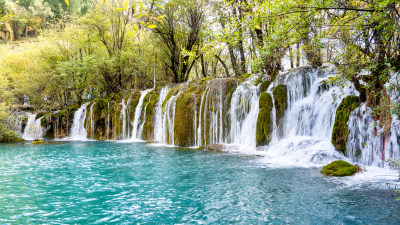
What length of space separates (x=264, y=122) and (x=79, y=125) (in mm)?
19349

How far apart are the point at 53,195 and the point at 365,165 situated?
8.93 m

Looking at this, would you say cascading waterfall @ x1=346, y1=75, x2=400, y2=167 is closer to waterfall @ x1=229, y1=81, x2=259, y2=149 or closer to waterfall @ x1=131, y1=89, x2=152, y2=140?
waterfall @ x1=229, y1=81, x2=259, y2=149

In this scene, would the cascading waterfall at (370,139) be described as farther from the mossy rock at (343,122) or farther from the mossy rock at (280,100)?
the mossy rock at (280,100)

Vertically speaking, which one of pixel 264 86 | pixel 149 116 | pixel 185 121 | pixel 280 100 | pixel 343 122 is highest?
pixel 264 86

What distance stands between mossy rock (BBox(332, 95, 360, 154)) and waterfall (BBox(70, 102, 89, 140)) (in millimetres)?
21743

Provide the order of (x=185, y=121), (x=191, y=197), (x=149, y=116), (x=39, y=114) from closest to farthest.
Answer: (x=191, y=197) → (x=185, y=121) → (x=149, y=116) → (x=39, y=114)

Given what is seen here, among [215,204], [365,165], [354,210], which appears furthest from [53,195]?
[365,165]

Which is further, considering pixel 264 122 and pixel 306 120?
pixel 264 122

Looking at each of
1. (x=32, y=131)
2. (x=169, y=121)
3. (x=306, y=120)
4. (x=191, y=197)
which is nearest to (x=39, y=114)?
(x=32, y=131)

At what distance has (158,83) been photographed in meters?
29.8

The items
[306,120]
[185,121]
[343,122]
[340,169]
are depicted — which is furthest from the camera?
[185,121]

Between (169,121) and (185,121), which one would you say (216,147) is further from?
(169,121)

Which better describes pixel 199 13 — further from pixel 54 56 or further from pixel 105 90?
pixel 54 56

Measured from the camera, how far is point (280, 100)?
12.4m
